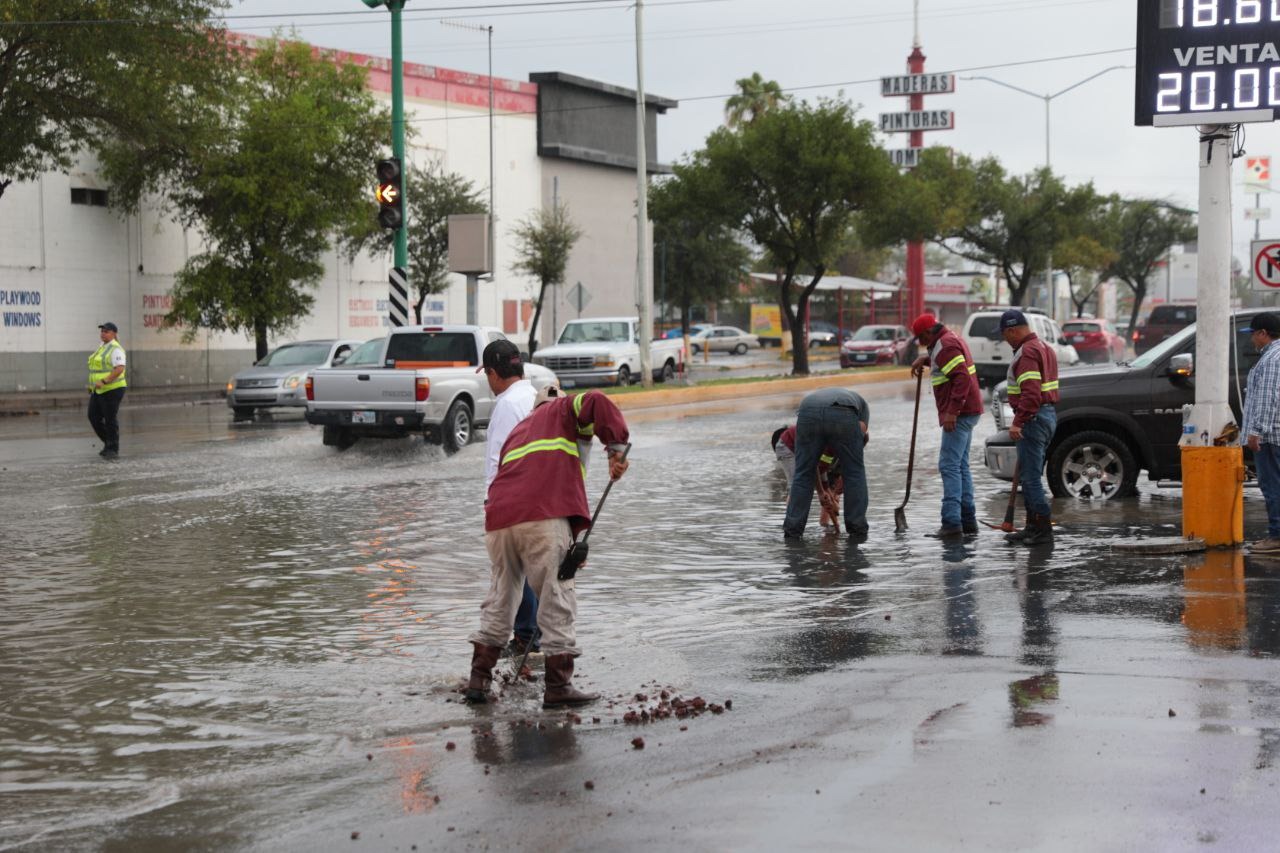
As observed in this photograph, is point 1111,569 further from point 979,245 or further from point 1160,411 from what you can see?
point 979,245

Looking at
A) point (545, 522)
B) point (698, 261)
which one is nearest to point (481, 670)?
point (545, 522)

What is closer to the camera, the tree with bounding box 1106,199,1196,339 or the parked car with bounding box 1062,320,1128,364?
the parked car with bounding box 1062,320,1128,364

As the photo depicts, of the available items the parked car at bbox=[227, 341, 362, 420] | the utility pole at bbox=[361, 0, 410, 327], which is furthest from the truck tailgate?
the parked car at bbox=[227, 341, 362, 420]

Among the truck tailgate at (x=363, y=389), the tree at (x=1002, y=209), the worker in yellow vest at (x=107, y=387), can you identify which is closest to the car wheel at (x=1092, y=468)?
the truck tailgate at (x=363, y=389)

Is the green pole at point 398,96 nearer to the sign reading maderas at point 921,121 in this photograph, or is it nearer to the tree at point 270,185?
the tree at point 270,185

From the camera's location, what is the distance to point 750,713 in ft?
22.8

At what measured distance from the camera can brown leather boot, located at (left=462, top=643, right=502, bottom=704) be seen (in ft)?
23.8

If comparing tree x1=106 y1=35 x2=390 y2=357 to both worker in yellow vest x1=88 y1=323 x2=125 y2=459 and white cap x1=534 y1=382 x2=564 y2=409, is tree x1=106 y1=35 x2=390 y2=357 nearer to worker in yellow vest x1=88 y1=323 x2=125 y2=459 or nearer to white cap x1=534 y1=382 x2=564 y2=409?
worker in yellow vest x1=88 y1=323 x2=125 y2=459

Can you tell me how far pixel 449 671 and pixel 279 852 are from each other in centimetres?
294

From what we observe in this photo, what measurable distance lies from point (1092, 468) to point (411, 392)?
32.8 feet

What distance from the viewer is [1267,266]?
17.5m

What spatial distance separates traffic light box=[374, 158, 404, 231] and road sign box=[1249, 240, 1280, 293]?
43.4ft

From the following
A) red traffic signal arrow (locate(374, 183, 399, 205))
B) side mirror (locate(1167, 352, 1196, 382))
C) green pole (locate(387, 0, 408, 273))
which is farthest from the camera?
green pole (locate(387, 0, 408, 273))

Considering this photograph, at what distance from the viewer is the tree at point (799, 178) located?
138 ft
